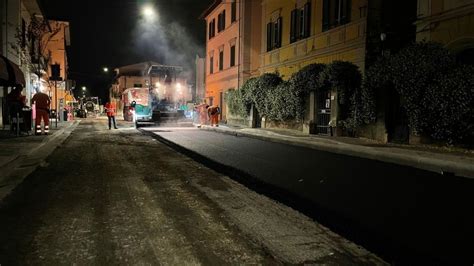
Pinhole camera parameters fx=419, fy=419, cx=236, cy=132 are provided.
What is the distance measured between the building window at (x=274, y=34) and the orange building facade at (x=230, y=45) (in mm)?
4028

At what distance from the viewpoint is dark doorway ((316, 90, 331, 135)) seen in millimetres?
18375

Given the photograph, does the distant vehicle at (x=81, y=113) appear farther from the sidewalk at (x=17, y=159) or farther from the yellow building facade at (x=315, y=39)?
the sidewalk at (x=17, y=159)

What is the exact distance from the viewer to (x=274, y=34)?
84.4 feet

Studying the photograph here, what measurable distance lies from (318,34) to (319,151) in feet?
28.9

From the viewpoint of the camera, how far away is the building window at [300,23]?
71.3 ft

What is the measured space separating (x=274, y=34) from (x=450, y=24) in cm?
1333

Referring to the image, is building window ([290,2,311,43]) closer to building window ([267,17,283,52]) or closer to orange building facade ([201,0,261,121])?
building window ([267,17,283,52])

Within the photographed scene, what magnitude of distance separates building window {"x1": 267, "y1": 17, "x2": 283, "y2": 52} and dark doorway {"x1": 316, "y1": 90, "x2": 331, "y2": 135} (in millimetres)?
7159

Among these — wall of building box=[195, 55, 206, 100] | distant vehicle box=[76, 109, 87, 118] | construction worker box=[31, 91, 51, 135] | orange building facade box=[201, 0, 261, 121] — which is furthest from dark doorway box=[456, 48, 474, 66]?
distant vehicle box=[76, 109, 87, 118]

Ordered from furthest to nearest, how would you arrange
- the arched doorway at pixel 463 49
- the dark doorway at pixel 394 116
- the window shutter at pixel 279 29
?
the window shutter at pixel 279 29
the dark doorway at pixel 394 116
the arched doorway at pixel 463 49

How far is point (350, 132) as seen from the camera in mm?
16938

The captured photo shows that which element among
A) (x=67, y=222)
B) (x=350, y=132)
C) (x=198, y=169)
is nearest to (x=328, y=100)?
(x=350, y=132)

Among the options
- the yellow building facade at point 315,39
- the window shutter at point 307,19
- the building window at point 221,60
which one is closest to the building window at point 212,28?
the building window at point 221,60

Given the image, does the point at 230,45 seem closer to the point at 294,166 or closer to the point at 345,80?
the point at 345,80
